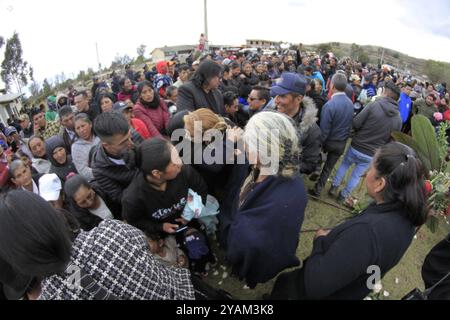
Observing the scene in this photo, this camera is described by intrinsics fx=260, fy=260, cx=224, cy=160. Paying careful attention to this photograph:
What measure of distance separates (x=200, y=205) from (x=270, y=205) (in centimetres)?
93

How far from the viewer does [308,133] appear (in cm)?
333

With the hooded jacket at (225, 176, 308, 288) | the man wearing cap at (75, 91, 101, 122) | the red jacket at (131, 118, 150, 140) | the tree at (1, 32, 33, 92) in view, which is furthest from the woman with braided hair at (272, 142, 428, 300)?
the tree at (1, 32, 33, 92)

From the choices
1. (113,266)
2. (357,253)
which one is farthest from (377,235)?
(113,266)

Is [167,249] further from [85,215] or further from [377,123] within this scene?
[377,123]

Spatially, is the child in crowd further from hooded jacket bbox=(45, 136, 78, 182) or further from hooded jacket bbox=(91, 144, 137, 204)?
hooded jacket bbox=(45, 136, 78, 182)

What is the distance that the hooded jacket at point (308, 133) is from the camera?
127 inches

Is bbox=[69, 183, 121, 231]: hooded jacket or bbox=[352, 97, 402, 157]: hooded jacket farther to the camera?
bbox=[352, 97, 402, 157]: hooded jacket

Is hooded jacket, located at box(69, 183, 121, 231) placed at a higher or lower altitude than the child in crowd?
higher

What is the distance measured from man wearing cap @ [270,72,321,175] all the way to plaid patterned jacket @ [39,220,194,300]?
242cm

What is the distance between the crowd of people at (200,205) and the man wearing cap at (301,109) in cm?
1

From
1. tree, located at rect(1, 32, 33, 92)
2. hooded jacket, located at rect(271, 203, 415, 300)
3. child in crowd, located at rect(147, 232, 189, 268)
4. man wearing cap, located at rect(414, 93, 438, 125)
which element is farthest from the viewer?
tree, located at rect(1, 32, 33, 92)

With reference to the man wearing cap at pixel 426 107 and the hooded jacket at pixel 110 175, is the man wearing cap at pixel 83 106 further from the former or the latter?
the man wearing cap at pixel 426 107

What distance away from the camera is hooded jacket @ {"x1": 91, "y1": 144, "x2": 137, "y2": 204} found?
8.23ft

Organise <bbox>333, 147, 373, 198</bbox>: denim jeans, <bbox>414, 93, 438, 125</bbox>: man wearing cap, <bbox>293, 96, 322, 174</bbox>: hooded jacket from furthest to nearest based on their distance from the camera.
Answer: <bbox>414, 93, 438, 125</bbox>: man wearing cap → <bbox>333, 147, 373, 198</bbox>: denim jeans → <bbox>293, 96, 322, 174</bbox>: hooded jacket
